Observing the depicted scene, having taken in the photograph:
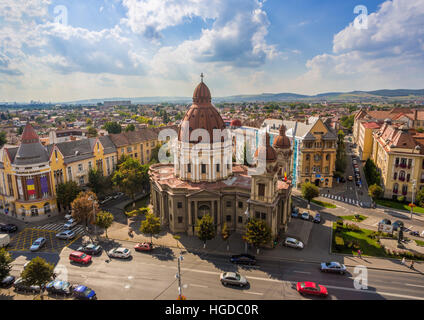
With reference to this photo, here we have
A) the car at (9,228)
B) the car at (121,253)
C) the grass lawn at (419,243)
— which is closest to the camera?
the car at (121,253)

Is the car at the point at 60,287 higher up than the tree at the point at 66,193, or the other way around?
the tree at the point at 66,193

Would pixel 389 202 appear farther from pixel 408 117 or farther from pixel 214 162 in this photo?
pixel 408 117

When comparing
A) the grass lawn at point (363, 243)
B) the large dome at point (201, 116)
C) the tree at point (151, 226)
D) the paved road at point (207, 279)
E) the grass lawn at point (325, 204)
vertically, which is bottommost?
the paved road at point (207, 279)

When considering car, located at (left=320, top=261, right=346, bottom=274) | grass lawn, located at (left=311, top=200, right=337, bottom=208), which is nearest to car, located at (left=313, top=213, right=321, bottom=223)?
grass lawn, located at (left=311, top=200, right=337, bottom=208)

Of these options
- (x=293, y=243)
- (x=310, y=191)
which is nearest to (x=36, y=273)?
(x=293, y=243)

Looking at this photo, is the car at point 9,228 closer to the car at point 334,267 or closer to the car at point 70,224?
the car at point 70,224

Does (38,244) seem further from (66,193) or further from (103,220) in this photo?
(66,193)

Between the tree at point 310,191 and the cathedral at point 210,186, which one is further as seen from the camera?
the tree at point 310,191

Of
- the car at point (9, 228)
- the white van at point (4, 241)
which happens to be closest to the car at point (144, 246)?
the white van at point (4, 241)
